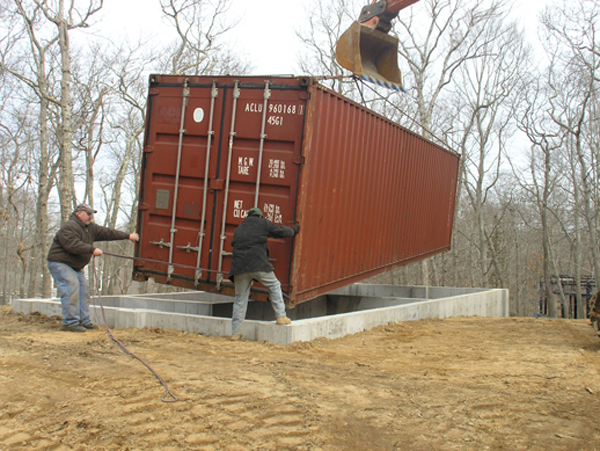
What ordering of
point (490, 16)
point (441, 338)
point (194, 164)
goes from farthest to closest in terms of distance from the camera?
point (490, 16), point (441, 338), point (194, 164)

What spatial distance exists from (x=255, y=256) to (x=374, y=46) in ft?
16.7

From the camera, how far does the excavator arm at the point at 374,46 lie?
886cm

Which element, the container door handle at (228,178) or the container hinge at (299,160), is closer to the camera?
the container hinge at (299,160)

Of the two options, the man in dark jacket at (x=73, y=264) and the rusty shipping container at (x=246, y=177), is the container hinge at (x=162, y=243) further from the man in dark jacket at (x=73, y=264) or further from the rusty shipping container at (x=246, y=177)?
the man in dark jacket at (x=73, y=264)

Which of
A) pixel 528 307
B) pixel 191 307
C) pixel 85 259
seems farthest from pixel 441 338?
pixel 528 307

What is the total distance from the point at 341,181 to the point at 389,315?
106 inches

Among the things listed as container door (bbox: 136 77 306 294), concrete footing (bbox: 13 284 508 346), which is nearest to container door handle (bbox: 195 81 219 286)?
container door (bbox: 136 77 306 294)

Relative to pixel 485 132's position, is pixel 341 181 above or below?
below

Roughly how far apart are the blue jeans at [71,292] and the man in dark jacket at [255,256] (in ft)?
7.18

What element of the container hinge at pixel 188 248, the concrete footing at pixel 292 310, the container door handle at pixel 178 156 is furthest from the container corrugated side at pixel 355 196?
the container door handle at pixel 178 156

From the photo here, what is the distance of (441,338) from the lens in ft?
26.3

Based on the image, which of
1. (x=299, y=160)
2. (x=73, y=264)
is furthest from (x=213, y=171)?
(x=73, y=264)

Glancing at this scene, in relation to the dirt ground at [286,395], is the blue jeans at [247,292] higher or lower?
higher

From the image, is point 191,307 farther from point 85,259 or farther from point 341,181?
point 341,181
